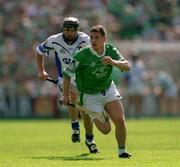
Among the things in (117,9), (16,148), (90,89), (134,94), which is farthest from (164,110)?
(90,89)

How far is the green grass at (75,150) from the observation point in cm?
1252

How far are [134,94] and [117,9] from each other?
15.2 feet

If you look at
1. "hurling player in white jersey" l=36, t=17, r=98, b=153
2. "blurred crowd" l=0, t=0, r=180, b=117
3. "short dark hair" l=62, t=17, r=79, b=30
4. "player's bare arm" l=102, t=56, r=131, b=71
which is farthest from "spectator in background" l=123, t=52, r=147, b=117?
"player's bare arm" l=102, t=56, r=131, b=71

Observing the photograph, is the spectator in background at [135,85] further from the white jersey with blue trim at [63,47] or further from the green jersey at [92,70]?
the green jersey at [92,70]

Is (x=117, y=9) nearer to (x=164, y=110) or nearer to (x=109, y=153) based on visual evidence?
(x=164, y=110)

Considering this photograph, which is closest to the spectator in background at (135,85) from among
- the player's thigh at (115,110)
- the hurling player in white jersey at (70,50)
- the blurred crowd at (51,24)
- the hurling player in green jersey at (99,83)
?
the blurred crowd at (51,24)

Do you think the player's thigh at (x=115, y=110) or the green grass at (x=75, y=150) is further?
the player's thigh at (x=115, y=110)

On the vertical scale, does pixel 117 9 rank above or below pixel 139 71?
above

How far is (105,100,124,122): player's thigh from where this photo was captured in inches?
526

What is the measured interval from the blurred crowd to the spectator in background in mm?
2038

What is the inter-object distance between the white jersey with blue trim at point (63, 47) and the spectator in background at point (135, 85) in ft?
59.0

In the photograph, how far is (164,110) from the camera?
34875 mm

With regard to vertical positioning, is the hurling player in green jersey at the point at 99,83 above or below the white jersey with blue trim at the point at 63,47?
below

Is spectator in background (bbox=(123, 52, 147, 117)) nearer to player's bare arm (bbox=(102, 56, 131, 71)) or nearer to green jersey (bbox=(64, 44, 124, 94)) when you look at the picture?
green jersey (bbox=(64, 44, 124, 94))
